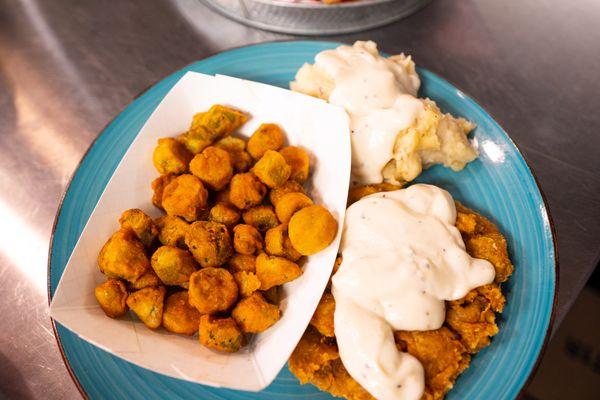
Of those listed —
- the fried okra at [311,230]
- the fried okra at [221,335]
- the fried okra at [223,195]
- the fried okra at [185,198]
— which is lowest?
the fried okra at [221,335]

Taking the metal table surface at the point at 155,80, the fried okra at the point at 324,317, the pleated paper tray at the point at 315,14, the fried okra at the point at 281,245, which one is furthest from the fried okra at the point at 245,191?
the pleated paper tray at the point at 315,14

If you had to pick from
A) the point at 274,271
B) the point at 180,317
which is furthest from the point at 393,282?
the point at 180,317

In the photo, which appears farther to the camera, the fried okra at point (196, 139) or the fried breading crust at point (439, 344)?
the fried okra at point (196, 139)

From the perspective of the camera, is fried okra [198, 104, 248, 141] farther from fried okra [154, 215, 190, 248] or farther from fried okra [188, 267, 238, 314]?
fried okra [188, 267, 238, 314]

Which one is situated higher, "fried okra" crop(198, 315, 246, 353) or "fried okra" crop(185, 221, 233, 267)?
"fried okra" crop(185, 221, 233, 267)

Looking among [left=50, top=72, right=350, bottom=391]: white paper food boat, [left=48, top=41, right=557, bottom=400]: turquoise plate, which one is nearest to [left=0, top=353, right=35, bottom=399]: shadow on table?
[left=48, top=41, right=557, bottom=400]: turquoise plate

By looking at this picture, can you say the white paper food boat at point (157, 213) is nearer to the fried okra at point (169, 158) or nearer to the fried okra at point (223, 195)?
the fried okra at point (169, 158)
